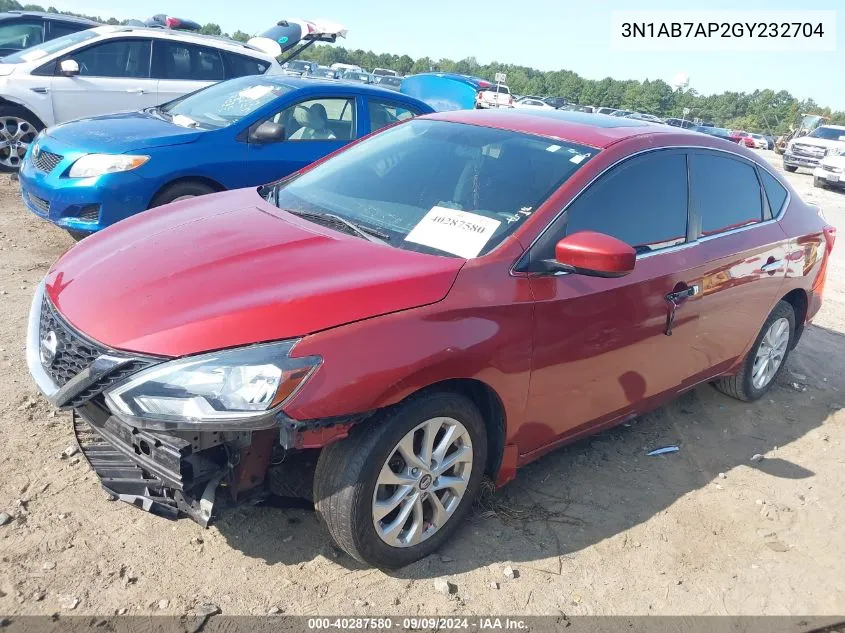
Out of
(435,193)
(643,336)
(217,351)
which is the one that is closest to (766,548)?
(643,336)

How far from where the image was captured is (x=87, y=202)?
5.23 m

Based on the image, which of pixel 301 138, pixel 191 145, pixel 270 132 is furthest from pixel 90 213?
pixel 301 138

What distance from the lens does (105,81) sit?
8.20m

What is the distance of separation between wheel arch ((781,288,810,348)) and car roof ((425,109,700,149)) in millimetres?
1456

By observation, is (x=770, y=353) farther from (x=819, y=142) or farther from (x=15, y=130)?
(x=819, y=142)

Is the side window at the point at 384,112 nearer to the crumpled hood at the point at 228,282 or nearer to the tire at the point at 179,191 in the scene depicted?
the tire at the point at 179,191

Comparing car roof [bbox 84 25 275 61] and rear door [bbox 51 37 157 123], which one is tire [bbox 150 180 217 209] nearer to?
rear door [bbox 51 37 157 123]

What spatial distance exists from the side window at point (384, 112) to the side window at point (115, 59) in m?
→ 3.42

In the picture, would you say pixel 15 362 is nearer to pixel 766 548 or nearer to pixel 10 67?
pixel 766 548

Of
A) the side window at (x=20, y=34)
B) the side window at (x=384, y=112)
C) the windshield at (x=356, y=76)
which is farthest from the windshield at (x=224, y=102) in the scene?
the windshield at (x=356, y=76)

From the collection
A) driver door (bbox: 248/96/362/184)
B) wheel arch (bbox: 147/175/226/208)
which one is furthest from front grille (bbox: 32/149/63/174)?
driver door (bbox: 248/96/362/184)

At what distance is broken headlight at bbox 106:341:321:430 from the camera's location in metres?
2.16

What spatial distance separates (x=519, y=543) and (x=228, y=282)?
1.61 m

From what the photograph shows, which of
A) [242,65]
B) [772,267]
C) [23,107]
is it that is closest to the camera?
[772,267]
